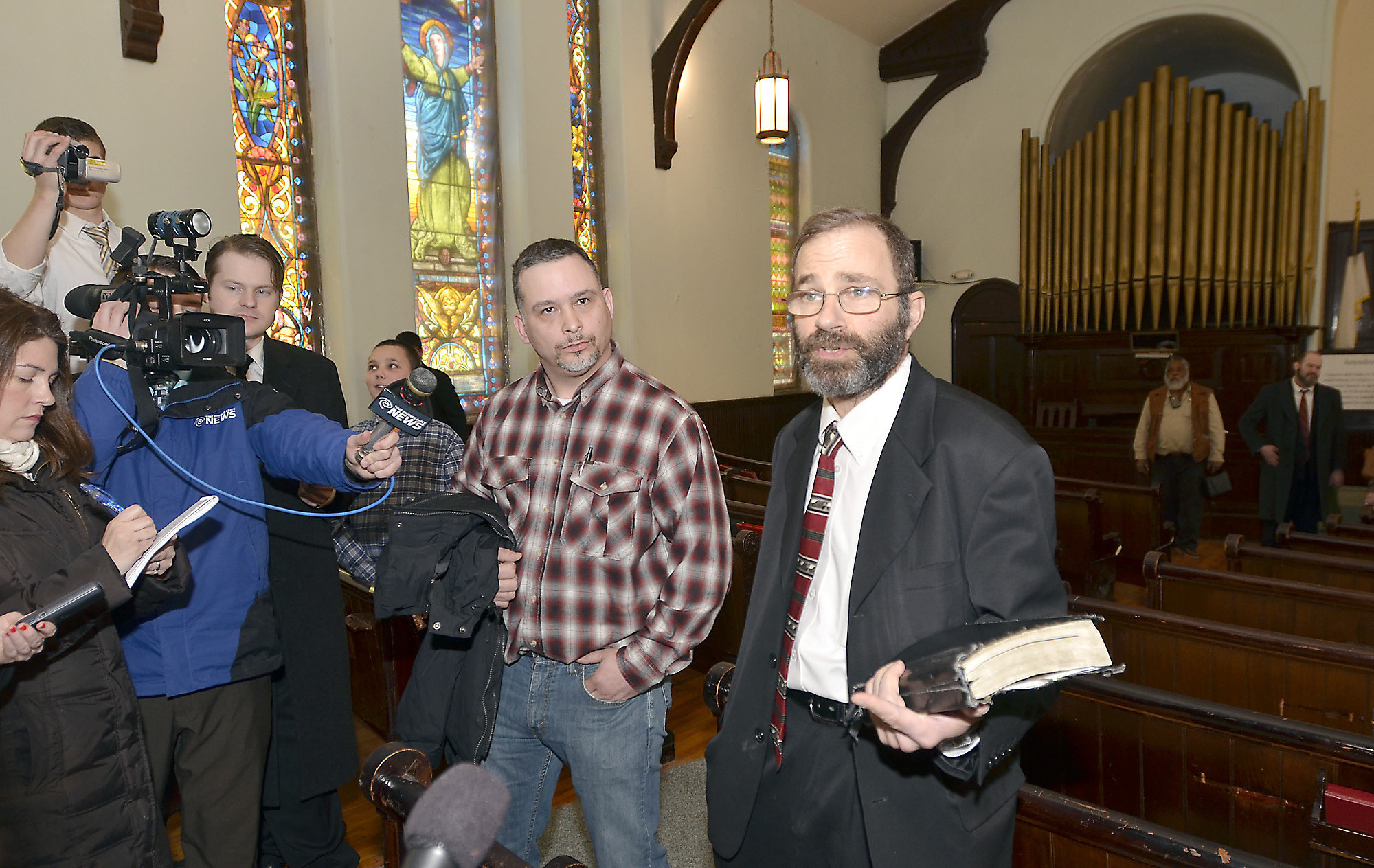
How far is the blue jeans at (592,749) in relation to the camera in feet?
5.12

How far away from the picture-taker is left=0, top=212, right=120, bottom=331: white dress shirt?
2.10 m

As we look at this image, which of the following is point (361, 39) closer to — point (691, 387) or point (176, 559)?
point (691, 387)

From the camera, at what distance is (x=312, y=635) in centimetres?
203

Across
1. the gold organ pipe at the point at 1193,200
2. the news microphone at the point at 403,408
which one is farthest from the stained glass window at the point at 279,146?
the gold organ pipe at the point at 1193,200

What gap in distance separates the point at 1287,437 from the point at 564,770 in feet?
16.2

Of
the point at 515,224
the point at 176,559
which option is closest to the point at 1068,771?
the point at 176,559

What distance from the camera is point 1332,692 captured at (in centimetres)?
209

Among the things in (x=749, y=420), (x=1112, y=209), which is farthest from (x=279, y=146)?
(x=1112, y=209)

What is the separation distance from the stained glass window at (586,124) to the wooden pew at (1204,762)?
470 cm

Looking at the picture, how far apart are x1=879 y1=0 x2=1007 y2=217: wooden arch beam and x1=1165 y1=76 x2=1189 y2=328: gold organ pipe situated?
1.79 m

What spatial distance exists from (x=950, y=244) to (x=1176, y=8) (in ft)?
8.77

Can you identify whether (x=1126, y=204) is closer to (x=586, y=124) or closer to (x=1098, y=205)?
(x=1098, y=205)

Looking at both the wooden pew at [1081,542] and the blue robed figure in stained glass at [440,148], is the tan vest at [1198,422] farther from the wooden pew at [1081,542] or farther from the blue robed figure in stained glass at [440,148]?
the blue robed figure in stained glass at [440,148]

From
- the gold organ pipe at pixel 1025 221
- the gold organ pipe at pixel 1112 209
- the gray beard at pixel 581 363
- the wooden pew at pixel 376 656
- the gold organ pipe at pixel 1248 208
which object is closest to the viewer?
the gray beard at pixel 581 363
